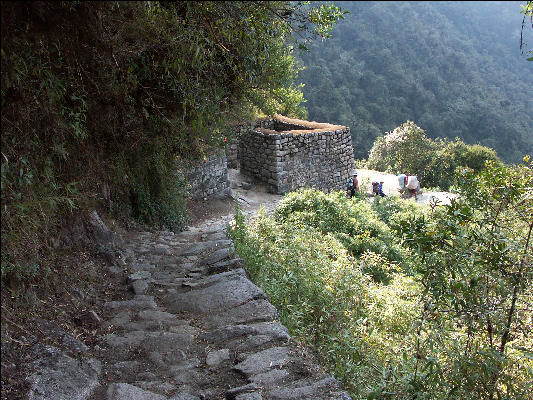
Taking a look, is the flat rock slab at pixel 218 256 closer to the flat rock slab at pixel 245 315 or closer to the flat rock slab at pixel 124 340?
the flat rock slab at pixel 245 315

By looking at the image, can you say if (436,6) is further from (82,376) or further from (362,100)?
(82,376)

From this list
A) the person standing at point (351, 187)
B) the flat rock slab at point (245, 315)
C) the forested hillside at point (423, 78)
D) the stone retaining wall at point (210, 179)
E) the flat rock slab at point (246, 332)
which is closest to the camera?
the flat rock slab at point (246, 332)

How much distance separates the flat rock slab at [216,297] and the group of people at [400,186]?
9.29 metres

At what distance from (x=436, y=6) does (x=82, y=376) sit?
5454cm

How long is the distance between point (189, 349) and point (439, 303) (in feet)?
5.56

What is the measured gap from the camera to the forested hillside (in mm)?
30250

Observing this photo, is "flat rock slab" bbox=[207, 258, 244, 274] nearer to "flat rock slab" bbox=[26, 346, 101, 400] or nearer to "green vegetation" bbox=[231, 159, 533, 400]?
"green vegetation" bbox=[231, 159, 533, 400]

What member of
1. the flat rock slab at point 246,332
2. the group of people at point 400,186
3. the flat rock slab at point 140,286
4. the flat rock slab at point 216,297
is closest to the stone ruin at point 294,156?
the group of people at point 400,186

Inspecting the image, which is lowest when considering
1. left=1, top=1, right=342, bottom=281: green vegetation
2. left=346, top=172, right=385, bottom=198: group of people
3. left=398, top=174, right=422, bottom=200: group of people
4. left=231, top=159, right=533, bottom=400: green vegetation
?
left=398, top=174, right=422, bottom=200: group of people

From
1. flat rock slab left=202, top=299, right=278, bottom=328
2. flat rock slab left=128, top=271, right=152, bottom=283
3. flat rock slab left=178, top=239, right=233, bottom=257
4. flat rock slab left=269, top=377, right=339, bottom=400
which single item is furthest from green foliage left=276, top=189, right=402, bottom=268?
flat rock slab left=269, top=377, right=339, bottom=400

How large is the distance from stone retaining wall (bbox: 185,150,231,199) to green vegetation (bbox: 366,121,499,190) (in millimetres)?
12048

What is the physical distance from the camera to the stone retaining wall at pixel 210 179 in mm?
9312

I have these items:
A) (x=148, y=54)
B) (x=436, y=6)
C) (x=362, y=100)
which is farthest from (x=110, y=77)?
(x=436, y=6)

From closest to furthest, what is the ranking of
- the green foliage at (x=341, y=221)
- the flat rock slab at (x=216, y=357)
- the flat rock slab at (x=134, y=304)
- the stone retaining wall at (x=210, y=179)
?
1. the flat rock slab at (x=216, y=357)
2. the flat rock slab at (x=134, y=304)
3. the green foliage at (x=341, y=221)
4. the stone retaining wall at (x=210, y=179)
